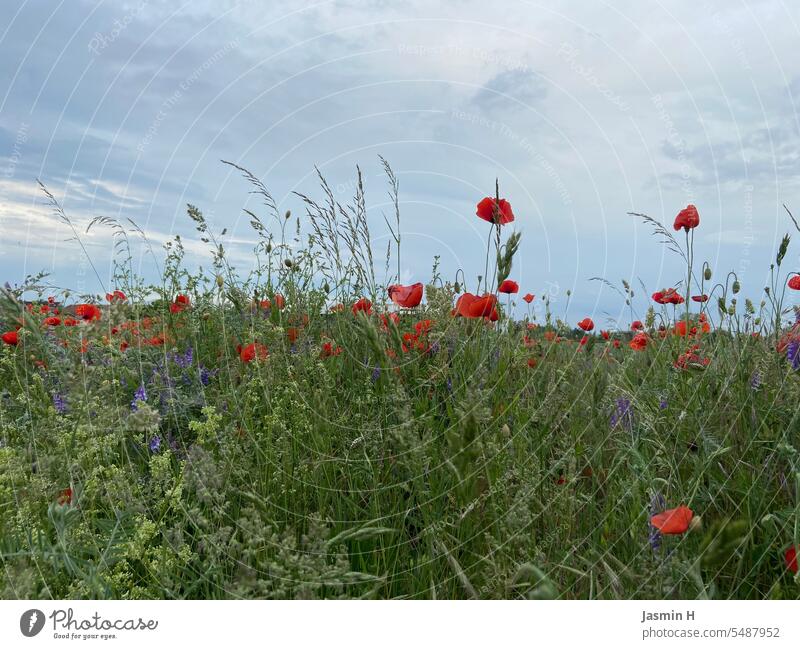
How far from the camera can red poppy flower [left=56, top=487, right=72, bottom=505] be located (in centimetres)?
202

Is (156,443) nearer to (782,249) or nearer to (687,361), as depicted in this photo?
(687,361)

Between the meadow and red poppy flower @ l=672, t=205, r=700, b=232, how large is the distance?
0.03 feet

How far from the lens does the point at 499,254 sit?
209 cm

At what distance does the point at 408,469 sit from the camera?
198cm

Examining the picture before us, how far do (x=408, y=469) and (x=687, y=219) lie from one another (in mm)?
1960

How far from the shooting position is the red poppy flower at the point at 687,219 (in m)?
2.95

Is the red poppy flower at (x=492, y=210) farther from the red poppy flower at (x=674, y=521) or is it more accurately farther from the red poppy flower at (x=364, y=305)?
the red poppy flower at (x=674, y=521)

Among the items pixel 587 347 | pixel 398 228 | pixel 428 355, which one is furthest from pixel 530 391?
pixel 398 228

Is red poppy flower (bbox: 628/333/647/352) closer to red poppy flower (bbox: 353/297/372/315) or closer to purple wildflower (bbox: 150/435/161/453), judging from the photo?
red poppy flower (bbox: 353/297/372/315)

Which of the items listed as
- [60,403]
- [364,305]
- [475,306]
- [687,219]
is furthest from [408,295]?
[60,403]

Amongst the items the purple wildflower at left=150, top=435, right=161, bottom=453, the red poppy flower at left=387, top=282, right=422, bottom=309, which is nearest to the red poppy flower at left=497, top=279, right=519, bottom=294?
the red poppy flower at left=387, top=282, right=422, bottom=309

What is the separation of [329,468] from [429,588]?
2.32 feet

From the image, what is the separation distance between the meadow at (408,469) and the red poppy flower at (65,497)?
0.02 meters
